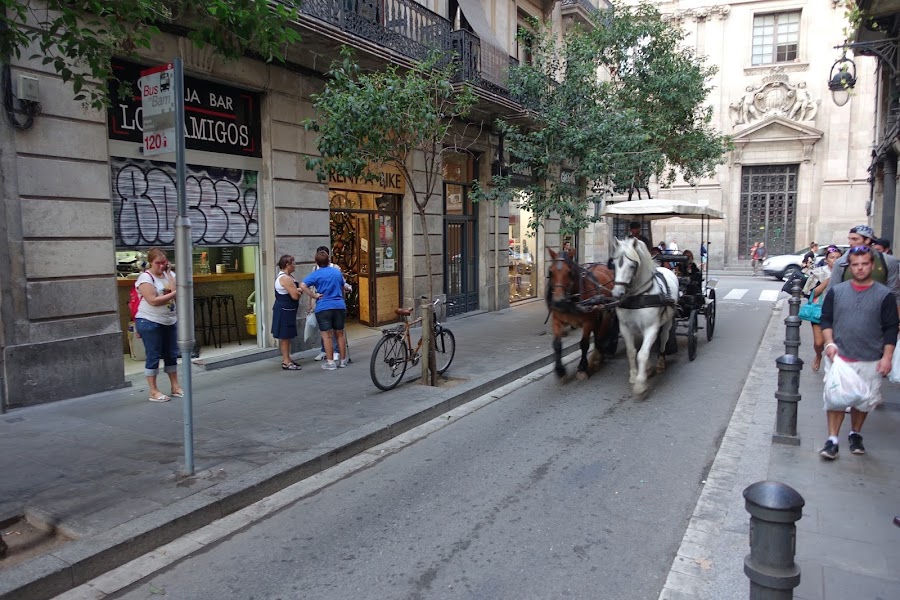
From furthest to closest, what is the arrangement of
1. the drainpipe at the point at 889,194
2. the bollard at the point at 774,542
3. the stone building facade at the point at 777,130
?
the stone building facade at the point at 777,130 → the drainpipe at the point at 889,194 → the bollard at the point at 774,542

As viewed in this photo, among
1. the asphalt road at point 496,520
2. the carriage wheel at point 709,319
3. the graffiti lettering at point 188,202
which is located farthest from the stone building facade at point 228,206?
the carriage wheel at point 709,319

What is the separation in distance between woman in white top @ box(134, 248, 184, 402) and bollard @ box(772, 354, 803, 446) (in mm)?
6688

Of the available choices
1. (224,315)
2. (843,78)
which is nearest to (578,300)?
(224,315)

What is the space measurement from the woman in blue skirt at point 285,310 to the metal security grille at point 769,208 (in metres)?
31.3

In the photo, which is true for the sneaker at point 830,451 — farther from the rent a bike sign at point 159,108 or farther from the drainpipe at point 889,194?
the drainpipe at point 889,194

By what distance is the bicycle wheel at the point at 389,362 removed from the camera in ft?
26.9

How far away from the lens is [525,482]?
5402 millimetres

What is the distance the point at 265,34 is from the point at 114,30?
4.79 ft

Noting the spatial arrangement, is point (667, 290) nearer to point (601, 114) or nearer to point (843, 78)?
point (601, 114)

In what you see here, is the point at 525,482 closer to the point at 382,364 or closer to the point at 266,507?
the point at 266,507

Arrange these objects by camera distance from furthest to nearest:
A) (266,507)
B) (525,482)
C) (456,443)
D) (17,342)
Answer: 1. (17,342)
2. (456,443)
3. (525,482)
4. (266,507)

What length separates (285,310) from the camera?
9664 millimetres

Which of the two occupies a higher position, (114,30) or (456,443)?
(114,30)

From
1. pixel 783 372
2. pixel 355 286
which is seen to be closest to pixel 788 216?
pixel 355 286
